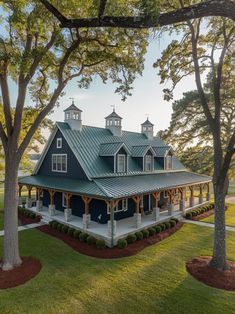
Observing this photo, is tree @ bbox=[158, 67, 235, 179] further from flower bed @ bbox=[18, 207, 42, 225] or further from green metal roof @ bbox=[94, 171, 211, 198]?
flower bed @ bbox=[18, 207, 42, 225]

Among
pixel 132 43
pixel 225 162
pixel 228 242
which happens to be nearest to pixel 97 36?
pixel 132 43

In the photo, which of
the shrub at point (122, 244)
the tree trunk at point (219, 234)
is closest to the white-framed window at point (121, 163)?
the shrub at point (122, 244)

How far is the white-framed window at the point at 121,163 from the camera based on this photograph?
18.4 m

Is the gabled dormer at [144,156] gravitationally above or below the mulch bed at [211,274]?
above

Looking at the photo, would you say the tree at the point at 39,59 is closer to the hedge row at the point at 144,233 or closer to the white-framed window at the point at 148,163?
the hedge row at the point at 144,233

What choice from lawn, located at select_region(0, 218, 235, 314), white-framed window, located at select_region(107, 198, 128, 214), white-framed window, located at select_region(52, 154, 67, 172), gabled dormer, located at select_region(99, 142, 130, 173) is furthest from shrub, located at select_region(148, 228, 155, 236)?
white-framed window, located at select_region(52, 154, 67, 172)

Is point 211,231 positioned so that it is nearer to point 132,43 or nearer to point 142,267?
point 142,267

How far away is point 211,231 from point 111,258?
8.66 m

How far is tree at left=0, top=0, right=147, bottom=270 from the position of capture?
30.1ft

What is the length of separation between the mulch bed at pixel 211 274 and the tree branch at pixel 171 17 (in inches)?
381

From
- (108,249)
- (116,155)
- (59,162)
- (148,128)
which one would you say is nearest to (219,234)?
(108,249)

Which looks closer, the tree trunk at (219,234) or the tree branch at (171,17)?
the tree branch at (171,17)

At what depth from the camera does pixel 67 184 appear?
1708 centimetres

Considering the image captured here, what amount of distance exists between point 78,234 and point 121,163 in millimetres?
6892
